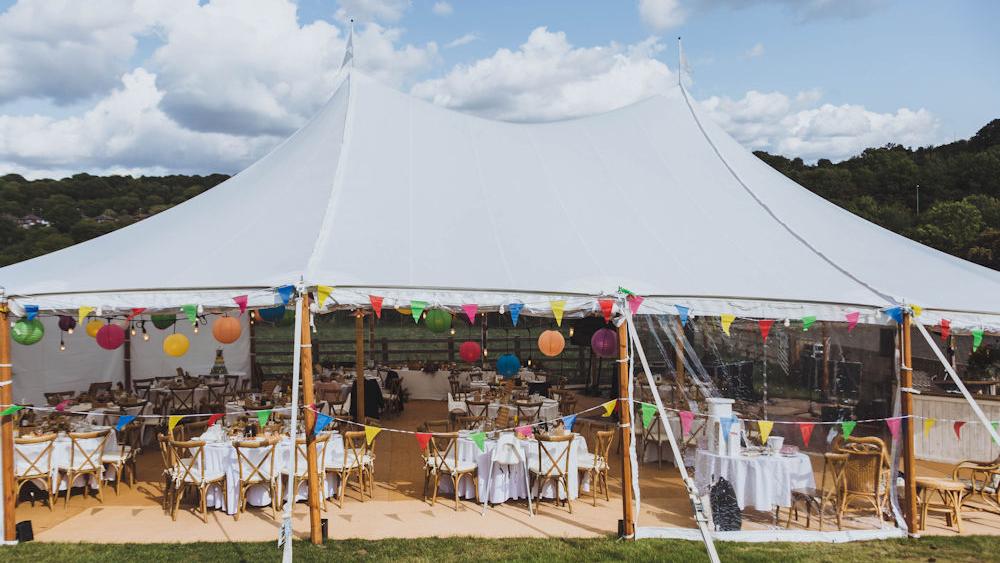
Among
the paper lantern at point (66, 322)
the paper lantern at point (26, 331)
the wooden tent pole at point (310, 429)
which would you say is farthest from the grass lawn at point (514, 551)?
the paper lantern at point (66, 322)

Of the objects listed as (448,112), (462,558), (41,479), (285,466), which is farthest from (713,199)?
(41,479)

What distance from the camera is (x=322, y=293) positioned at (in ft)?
18.8

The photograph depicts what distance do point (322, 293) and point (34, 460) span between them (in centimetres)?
395

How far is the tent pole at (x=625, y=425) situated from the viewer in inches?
235

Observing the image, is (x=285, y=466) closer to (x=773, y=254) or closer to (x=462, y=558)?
(x=462, y=558)

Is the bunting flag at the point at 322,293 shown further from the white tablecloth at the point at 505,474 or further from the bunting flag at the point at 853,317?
the bunting flag at the point at 853,317

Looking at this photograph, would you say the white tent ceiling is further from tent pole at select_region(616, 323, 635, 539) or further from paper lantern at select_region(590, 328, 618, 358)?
paper lantern at select_region(590, 328, 618, 358)

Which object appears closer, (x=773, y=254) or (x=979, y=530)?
(x=979, y=530)

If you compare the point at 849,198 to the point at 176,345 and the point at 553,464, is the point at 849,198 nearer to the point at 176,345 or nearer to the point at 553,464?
the point at 553,464

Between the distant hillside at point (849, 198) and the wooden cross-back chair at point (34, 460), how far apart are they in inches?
765

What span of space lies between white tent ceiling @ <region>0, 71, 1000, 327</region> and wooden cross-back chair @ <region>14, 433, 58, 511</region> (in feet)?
5.43

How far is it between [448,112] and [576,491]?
16.0 ft

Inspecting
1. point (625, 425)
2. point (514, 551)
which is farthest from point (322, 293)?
point (625, 425)

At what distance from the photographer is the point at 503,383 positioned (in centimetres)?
1143
